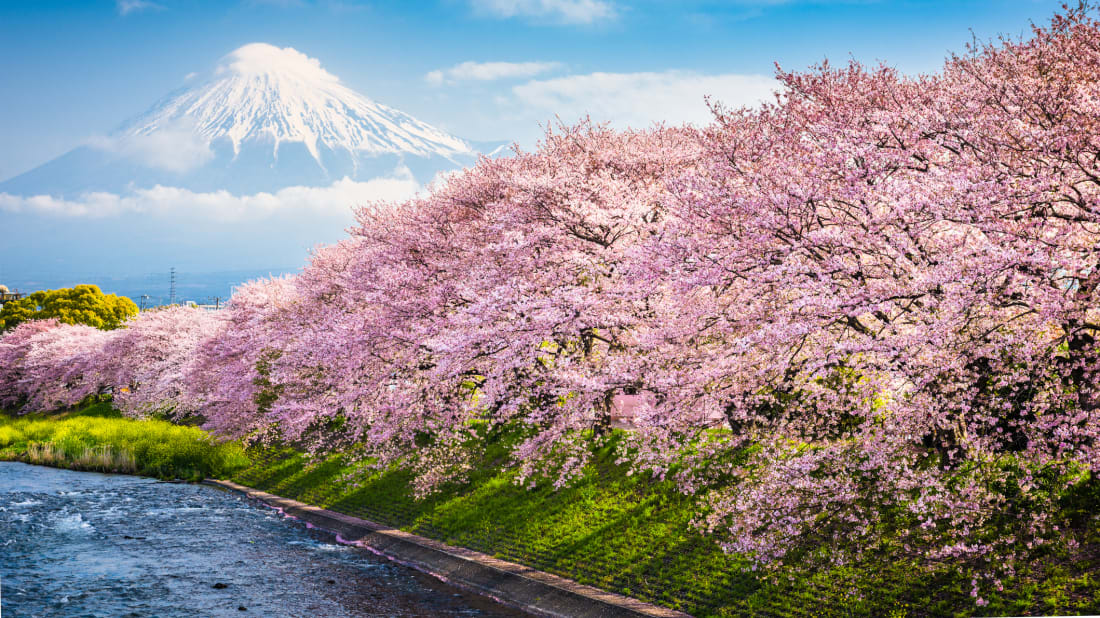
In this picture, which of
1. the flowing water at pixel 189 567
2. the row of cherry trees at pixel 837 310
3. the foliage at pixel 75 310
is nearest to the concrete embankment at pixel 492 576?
the flowing water at pixel 189 567

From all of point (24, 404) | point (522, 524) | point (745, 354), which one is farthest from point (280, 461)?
point (24, 404)

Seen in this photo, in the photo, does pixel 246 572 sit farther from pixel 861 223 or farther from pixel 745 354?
pixel 861 223

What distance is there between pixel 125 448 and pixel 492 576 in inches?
1205

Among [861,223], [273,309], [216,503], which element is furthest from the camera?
[273,309]

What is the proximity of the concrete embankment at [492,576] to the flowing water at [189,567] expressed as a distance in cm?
47

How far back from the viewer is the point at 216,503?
31375mm

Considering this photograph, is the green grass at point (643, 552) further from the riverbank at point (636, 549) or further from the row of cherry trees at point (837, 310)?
the row of cherry trees at point (837, 310)

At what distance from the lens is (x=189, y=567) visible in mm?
21016

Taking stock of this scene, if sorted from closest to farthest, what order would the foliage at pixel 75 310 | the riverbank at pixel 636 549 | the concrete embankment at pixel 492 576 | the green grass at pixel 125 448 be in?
1. the riverbank at pixel 636 549
2. the concrete embankment at pixel 492 576
3. the green grass at pixel 125 448
4. the foliage at pixel 75 310

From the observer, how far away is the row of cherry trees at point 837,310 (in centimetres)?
1159

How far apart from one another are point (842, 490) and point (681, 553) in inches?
182

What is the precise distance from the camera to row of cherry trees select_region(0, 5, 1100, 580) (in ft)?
38.0

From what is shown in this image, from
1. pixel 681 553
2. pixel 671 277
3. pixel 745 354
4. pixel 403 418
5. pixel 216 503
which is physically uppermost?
Result: pixel 671 277

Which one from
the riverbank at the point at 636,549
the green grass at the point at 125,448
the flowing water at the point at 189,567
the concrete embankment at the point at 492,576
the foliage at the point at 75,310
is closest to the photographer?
the riverbank at the point at 636,549
